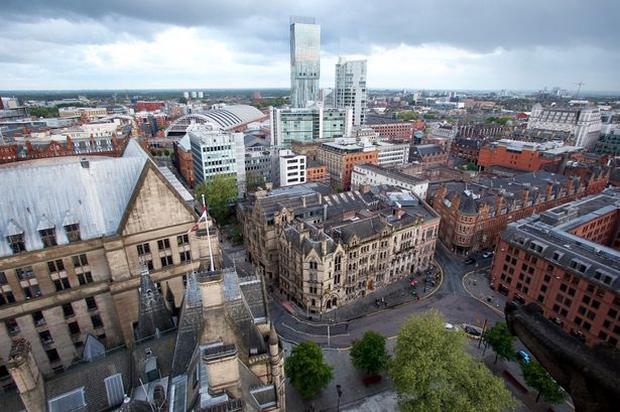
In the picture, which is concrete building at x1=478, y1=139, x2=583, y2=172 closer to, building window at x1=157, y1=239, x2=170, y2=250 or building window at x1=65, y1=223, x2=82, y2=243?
building window at x1=157, y1=239, x2=170, y2=250

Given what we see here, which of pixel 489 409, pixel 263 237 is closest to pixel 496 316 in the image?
pixel 489 409

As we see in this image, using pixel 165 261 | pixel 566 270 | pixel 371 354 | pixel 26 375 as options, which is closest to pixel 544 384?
pixel 371 354

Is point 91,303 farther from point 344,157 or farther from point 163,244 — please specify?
point 344,157

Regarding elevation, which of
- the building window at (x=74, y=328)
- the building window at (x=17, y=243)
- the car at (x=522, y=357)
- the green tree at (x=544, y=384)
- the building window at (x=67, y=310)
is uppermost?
the building window at (x=17, y=243)

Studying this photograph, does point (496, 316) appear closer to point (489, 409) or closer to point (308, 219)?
point (489, 409)

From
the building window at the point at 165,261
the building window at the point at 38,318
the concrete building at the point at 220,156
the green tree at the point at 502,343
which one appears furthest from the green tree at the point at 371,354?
the concrete building at the point at 220,156

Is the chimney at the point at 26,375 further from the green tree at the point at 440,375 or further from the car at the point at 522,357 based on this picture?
the car at the point at 522,357
